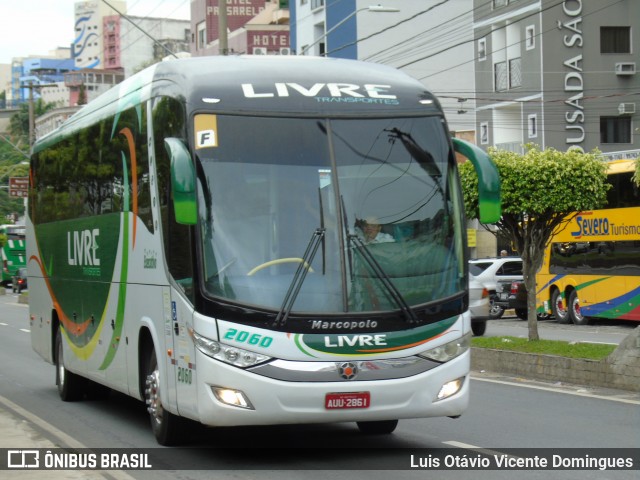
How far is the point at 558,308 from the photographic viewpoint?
32938 mm

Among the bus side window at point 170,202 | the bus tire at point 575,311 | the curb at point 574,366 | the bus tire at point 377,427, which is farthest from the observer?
the bus tire at point 575,311

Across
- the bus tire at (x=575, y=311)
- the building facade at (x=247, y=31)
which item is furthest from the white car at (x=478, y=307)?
the building facade at (x=247, y=31)

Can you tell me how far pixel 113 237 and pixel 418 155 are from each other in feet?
13.3

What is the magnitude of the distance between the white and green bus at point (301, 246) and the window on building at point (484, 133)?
134 ft

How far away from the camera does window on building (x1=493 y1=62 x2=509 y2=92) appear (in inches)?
1991

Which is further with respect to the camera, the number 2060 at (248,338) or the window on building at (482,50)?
the window on building at (482,50)

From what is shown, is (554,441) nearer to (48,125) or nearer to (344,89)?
(344,89)

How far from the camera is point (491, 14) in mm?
50719

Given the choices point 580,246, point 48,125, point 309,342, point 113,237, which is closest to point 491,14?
point 580,246

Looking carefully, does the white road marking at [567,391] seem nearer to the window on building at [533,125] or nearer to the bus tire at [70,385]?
the bus tire at [70,385]

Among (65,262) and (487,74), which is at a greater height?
(487,74)

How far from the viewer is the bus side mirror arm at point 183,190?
9.99m

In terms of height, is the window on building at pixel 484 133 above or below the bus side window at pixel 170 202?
above

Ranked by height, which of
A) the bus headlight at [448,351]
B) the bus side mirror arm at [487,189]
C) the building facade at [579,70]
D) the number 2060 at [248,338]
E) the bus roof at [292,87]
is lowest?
the bus headlight at [448,351]
